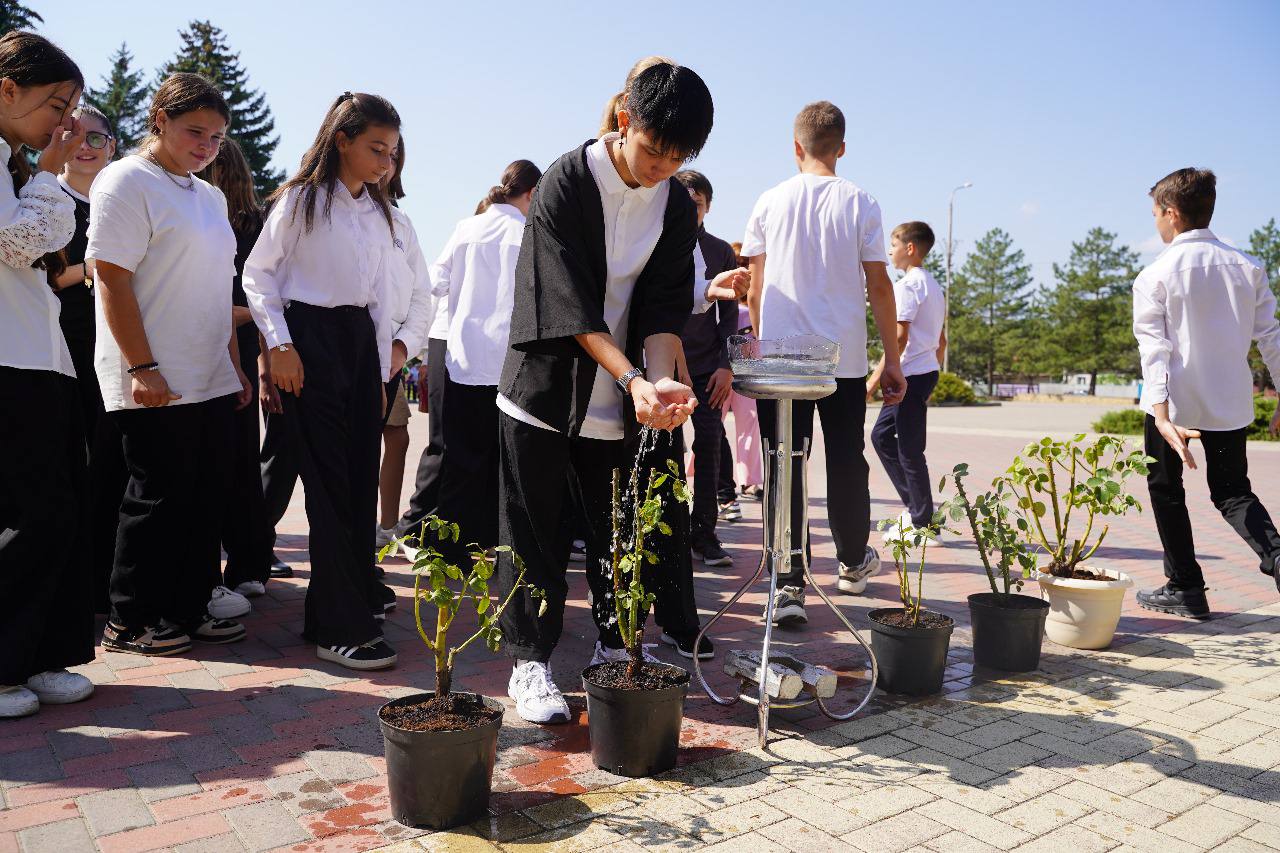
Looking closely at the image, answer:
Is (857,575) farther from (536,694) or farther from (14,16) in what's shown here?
(14,16)

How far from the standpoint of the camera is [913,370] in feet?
22.4

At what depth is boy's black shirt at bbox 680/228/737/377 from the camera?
5.70 metres

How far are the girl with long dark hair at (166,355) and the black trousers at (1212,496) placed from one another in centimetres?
430

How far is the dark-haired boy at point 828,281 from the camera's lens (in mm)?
4484

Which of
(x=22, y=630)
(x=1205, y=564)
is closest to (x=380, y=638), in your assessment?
(x=22, y=630)

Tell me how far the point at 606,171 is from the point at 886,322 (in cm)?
208

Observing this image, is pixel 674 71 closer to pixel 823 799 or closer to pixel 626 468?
pixel 626 468

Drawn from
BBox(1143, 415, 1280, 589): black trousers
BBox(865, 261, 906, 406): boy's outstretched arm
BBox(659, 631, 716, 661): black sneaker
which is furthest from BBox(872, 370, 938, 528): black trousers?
BBox(659, 631, 716, 661): black sneaker

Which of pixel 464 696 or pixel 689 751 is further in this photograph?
pixel 689 751

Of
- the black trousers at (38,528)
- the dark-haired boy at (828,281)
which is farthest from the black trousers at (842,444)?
the black trousers at (38,528)

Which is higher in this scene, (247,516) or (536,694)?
(247,516)

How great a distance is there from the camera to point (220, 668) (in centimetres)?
367

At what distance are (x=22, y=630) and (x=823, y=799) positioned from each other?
8.45 feet

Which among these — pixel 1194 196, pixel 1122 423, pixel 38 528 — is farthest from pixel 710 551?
pixel 1122 423
